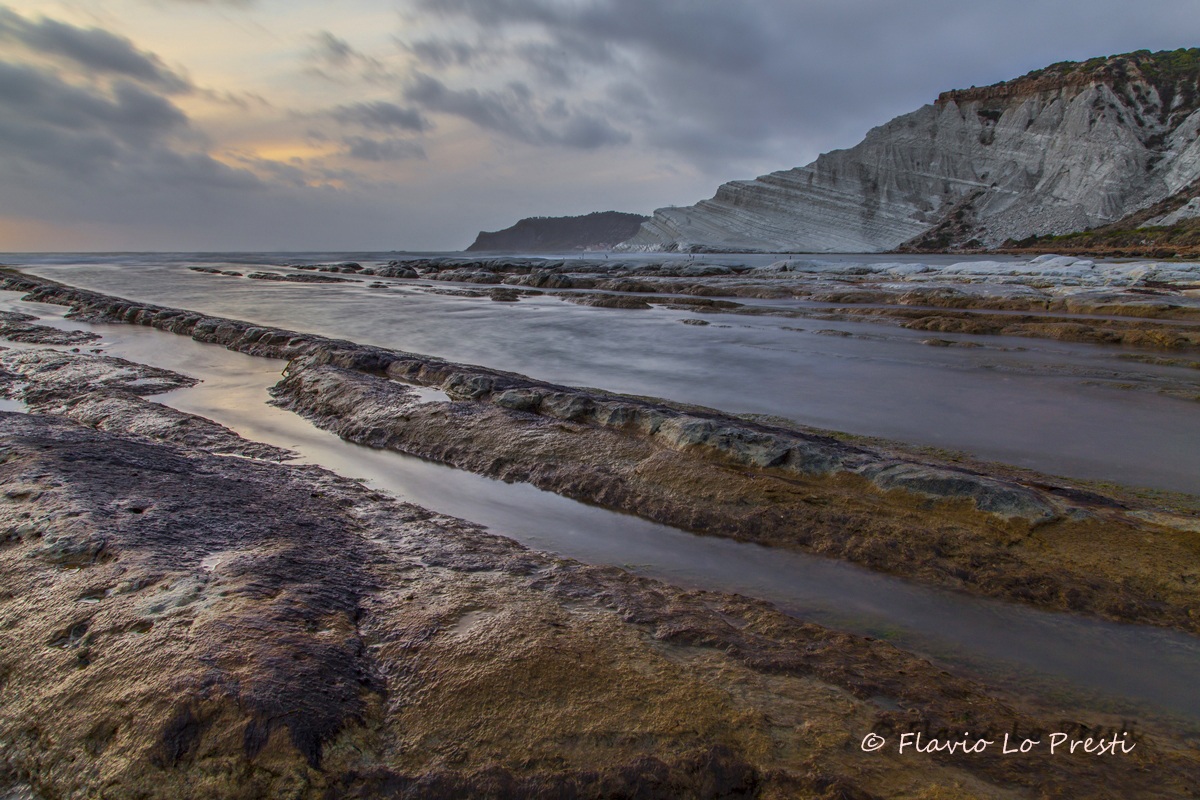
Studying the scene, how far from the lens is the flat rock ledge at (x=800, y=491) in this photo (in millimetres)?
3221

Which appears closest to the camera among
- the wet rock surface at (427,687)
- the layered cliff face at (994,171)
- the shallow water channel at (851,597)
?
the wet rock surface at (427,687)

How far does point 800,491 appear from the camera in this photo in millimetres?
4156

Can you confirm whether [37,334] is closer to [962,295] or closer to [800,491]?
[800,491]

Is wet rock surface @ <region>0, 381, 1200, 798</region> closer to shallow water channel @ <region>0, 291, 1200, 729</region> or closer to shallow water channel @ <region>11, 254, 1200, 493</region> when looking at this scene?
shallow water channel @ <region>0, 291, 1200, 729</region>

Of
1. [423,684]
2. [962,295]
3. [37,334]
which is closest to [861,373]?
[423,684]

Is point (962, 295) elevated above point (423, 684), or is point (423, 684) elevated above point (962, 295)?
point (962, 295)

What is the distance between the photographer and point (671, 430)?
512cm

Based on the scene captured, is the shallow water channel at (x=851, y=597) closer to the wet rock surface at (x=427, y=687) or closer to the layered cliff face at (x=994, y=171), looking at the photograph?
the wet rock surface at (x=427, y=687)

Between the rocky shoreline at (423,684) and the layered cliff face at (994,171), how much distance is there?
61048 mm

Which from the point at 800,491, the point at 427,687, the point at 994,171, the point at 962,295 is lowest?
the point at 800,491

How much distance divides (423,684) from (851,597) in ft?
7.25

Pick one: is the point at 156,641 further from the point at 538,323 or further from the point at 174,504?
the point at 538,323

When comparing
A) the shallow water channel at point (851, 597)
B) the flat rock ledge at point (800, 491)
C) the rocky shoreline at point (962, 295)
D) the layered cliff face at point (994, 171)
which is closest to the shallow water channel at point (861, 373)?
the rocky shoreline at point (962, 295)

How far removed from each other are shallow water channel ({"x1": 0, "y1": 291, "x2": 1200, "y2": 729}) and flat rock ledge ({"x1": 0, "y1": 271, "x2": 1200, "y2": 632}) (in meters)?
0.16
